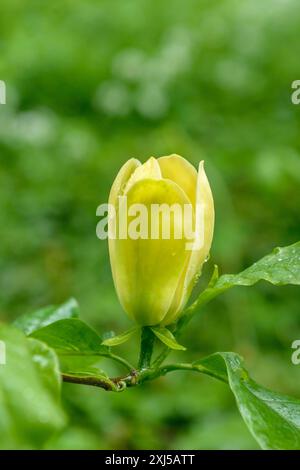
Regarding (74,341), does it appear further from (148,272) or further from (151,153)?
(151,153)

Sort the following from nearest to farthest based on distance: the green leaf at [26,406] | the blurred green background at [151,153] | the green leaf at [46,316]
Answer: the green leaf at [26,406], the green leaf at [46,316], the blurred green background at [151,153]

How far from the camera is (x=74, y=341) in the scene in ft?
1.68

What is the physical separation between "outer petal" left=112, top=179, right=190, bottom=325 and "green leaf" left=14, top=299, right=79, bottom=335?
13 centimetres

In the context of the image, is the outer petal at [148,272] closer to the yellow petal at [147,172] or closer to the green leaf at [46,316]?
the yellow petal at [147,172]

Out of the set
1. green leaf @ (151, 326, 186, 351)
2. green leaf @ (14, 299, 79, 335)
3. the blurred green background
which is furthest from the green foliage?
the blurred green background

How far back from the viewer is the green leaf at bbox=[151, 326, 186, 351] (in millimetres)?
505

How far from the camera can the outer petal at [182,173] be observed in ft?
1.68

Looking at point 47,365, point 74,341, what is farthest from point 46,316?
point 47,365

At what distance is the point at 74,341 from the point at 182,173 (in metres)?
0.13

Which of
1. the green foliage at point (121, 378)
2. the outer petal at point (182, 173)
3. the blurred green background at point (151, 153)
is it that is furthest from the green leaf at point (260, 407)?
the blurred green background at point (151, 153)

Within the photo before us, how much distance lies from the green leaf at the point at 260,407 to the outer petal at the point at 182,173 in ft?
0.36

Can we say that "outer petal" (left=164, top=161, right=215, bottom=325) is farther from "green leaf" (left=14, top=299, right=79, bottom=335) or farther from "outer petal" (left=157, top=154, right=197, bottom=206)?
"green leaf" (left=14, top=299, right=79, bottom=335)

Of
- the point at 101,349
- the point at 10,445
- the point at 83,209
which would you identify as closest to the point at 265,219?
the point at 83,209

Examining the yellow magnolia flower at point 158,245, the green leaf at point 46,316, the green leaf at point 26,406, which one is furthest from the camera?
the green leaf at point 46,316
